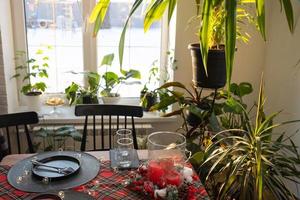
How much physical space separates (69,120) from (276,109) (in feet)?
5.22

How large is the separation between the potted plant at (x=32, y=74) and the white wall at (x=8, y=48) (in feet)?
0.19

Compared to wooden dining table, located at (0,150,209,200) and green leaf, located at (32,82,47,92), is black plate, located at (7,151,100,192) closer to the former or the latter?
Result: wooden dining table, located at (0,150,209,200)

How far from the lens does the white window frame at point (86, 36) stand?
2.47 m

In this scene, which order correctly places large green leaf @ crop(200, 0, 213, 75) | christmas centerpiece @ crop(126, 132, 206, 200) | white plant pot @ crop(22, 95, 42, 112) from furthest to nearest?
white plant pot @ crop(22, 95, 42, 112), christmas centerpiece @ crop(126, 132, 206, 200), large green leaf @ crop(200, 0, 213, 75)

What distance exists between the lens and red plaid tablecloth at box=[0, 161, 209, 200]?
46.7 inches

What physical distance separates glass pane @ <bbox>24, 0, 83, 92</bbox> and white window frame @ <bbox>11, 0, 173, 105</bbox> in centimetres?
5

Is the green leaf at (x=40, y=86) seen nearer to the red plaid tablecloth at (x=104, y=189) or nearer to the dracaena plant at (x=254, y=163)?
the red plaid tablecloth at (x=104, y=189)

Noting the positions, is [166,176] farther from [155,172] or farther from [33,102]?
[33,102]

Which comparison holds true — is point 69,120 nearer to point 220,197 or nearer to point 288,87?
point 220,197

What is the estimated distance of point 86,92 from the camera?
100 inches

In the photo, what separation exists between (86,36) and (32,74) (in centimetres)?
53

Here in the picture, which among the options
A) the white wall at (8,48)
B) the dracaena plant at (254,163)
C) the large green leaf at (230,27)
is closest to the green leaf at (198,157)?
the dracaena plant at (254,163)

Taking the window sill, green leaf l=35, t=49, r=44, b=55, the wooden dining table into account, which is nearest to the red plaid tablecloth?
the wooden dining table

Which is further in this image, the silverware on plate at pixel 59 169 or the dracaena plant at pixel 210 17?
the silverware on plate at pixel 59 169
